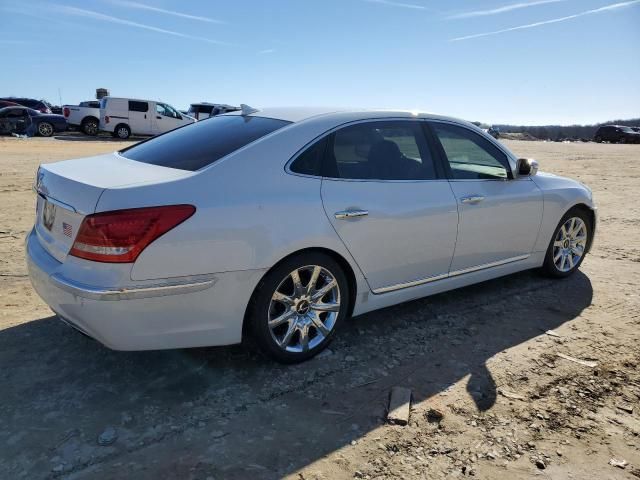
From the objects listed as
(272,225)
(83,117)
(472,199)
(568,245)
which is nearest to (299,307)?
(272,225)

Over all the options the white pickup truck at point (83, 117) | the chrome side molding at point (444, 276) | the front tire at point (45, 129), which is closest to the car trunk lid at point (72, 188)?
the chrome side molding at point (444, 276)

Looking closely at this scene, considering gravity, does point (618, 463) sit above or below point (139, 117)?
below

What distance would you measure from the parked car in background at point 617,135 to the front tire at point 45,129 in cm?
4508

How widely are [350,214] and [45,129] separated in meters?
26.2

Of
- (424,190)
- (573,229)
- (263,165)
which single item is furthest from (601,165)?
(263,165)

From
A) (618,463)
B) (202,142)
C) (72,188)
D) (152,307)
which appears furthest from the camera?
(202,142)

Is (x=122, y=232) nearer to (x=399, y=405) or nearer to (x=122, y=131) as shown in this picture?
(x=399, y=405)

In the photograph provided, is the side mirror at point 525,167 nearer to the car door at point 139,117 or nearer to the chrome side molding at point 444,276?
the chrome side molding at point 444,276

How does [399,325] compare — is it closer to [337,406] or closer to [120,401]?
[337,406]

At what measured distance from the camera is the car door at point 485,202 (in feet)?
13.1

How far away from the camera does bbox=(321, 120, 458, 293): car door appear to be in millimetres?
3330

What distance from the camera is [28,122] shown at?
969 inches

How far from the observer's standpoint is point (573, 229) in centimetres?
506

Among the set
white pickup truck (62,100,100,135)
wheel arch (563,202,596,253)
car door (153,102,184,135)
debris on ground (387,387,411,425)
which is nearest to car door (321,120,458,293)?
debris on ground (387,387,411,425)
